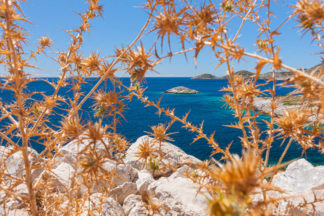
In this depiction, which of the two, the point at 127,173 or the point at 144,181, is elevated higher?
the point at 144,181

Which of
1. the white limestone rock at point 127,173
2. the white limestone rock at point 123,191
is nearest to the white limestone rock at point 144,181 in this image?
the white limestone rock at point 123,191

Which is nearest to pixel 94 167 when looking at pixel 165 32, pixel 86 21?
pixel 165 32

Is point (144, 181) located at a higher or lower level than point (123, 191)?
higher

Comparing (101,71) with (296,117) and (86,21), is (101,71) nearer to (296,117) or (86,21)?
(86,21)

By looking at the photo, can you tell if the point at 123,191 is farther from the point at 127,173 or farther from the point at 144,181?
the point at 127,173

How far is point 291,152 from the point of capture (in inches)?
612

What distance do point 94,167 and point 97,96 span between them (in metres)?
0.48

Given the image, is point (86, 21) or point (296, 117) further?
point (86, 21)

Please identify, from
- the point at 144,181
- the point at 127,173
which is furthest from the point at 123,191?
the point at 127,173

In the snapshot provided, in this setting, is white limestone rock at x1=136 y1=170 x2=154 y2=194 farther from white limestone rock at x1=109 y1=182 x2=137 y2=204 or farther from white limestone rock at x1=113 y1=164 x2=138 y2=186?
white limestone rock at x1=113 y1=164 x2=138 y2=186

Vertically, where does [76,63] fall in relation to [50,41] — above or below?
below

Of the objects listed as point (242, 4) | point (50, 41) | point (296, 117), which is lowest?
point (296, 117)

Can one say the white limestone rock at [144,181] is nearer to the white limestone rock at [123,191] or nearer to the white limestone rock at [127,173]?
the white limestone rock at [123,191]

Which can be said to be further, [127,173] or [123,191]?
[127,173]
